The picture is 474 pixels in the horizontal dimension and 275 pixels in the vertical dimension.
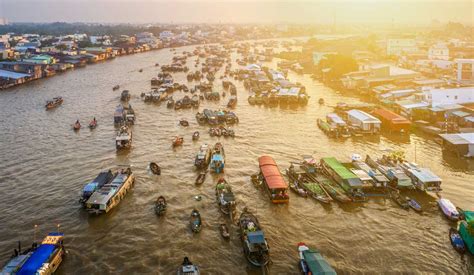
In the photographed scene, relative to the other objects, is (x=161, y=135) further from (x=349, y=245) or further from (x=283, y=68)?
(x=283, y=68)

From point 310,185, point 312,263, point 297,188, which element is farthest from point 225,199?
point 312,263

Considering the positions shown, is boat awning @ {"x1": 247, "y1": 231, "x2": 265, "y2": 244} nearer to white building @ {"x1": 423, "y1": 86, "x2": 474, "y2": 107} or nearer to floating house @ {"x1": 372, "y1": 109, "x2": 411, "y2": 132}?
floating house @ {"x1": 372, "y1": 109, "x2": 411, "y2": 132}

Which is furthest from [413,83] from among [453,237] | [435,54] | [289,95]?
[453,237]

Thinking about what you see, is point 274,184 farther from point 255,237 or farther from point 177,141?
point 177,141

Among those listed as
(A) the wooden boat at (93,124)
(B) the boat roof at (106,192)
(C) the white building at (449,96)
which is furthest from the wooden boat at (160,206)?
(C) the white building at (449,96)

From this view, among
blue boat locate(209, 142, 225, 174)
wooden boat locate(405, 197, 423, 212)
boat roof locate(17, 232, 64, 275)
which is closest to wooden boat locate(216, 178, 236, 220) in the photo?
blue boat locate(209, 142, 225, 174)

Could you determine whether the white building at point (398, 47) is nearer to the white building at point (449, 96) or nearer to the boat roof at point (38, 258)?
the white building at point (449, 96)
